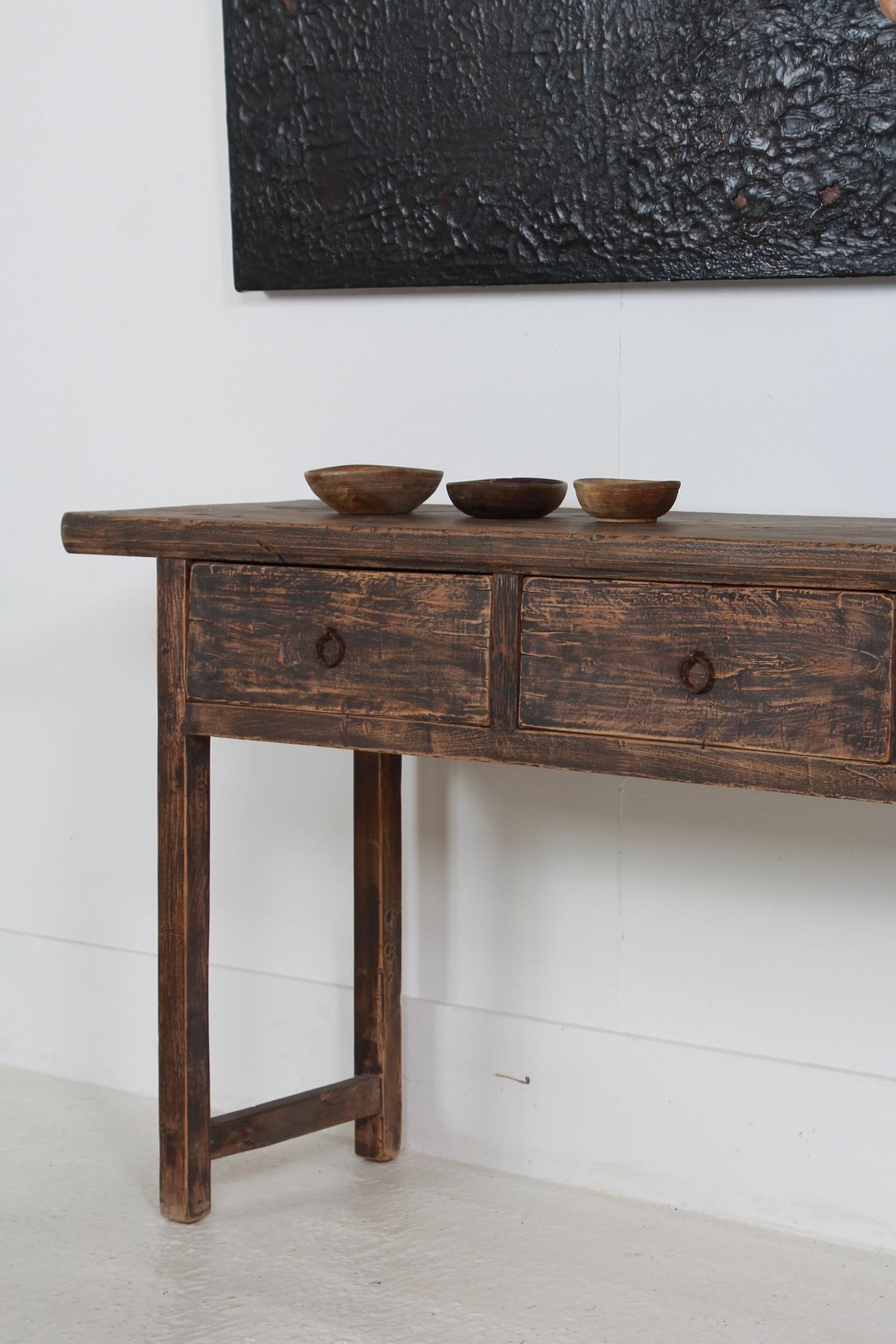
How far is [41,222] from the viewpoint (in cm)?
263

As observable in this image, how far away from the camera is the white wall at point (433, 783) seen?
2109mm

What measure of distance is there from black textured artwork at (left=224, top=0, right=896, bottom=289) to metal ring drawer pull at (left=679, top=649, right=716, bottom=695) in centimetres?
68

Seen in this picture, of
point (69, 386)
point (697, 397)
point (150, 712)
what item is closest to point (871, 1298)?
point (697, 397)

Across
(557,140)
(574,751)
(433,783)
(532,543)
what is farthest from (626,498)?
(433,783)

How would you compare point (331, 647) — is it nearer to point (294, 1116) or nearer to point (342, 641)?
point (342, 641)

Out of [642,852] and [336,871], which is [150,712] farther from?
[642,852]

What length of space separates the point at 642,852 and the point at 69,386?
48.4 inches

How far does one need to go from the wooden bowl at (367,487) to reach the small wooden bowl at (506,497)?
6 cm

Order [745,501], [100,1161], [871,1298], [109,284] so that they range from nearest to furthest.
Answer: [871,1298] < [745,501] < [100,1161] < [109,284]

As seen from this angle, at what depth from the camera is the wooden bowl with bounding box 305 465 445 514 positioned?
1877mm

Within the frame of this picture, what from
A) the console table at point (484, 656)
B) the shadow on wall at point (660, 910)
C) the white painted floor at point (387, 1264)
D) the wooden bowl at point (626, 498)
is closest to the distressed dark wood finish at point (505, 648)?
the console table at point (484, 656)

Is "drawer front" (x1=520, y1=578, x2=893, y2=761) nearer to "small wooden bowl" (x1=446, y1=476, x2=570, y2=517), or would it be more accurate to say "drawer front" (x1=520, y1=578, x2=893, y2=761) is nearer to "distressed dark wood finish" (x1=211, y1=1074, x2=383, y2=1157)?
"small wooden bowl" (x1=446, y1=476, x2=570, y2=517)

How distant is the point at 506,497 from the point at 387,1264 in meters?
0.98

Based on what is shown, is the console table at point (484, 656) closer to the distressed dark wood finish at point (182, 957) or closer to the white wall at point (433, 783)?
the distressed dark wood finish at point (182, 957)
